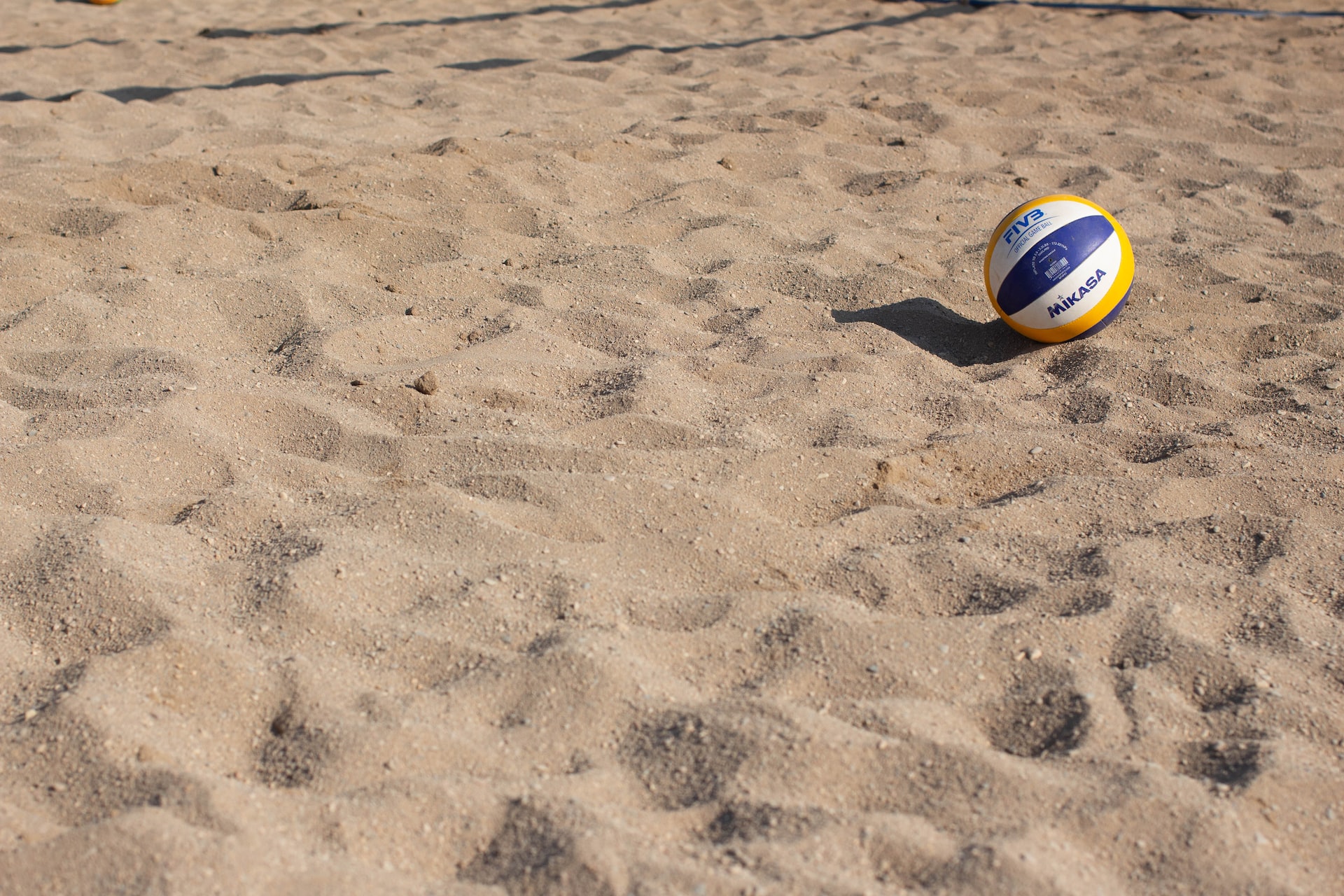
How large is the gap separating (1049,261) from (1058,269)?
38 millimetres

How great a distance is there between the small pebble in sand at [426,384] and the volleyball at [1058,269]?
69.5 inches

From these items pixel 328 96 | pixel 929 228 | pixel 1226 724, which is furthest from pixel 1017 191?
pixel 328 96

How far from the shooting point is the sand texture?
1729 millimetres

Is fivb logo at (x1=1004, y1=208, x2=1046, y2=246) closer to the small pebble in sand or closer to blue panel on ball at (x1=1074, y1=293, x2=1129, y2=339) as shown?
blue panel on ball at (x1=1074, y1=293, x2=1129, y2=339)

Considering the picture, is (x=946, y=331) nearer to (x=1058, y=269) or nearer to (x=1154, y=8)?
(x=1058, y=269)

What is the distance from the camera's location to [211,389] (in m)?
3.00

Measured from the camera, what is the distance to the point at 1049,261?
3334 millimetres

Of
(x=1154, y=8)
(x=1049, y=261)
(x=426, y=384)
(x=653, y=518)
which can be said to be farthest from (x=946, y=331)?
(x=1154, y=8)

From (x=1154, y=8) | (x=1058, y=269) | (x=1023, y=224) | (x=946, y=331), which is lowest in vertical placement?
(x=946, y=331)

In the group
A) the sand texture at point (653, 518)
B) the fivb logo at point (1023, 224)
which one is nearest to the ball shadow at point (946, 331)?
the sand texture at point (653, 518)

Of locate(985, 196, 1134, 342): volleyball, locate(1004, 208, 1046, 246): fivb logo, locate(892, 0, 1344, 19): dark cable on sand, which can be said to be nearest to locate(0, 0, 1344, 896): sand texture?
locate(985, 196, 1134, 342): volleyball

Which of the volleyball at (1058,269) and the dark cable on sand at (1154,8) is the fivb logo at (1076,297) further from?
the dark cable on sand at (1154,8)

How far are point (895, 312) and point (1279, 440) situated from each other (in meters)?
1.25

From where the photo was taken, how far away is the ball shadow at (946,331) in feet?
11.5
